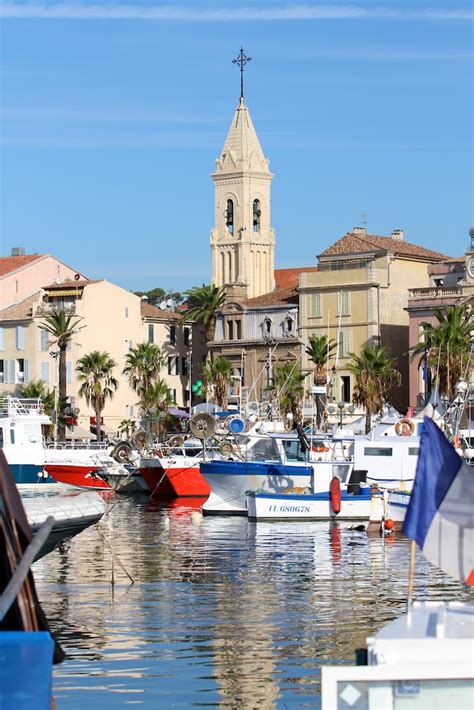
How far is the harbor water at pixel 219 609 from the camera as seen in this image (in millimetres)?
20203

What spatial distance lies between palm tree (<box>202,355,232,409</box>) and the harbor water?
62.6 metres

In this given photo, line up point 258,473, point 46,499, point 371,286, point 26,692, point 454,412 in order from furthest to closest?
point 371,286
point 454,412
point 258,473
point 46,499
point 26,692

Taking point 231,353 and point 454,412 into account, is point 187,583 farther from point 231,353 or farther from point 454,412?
point 231,353

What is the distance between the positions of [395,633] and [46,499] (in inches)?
696

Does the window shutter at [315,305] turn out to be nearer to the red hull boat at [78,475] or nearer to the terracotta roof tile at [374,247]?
the terracotta roof tile at [374,247]

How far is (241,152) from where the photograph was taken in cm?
13612

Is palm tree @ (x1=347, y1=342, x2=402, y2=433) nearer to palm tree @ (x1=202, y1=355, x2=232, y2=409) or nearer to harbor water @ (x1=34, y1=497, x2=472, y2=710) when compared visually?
palm tree @ (x1=202, y1=355, x2=232, y2=409)

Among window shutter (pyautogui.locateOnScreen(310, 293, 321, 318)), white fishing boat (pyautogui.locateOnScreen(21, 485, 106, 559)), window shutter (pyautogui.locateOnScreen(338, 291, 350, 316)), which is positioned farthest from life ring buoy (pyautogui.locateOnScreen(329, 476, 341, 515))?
window shutter (pyautogui.locateOnScreen(310, 293, 321, 318))

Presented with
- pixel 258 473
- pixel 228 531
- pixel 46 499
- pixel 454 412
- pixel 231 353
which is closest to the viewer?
pixel 46 499

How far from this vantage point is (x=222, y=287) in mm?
125375

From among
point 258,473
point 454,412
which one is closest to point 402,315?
point 454,412

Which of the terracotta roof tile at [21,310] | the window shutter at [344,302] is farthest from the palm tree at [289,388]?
the terracotta roof tile at [21,310]

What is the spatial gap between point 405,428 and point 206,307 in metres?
67.5

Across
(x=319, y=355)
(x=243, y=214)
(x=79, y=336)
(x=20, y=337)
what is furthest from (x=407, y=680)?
(x=243, y=214)
